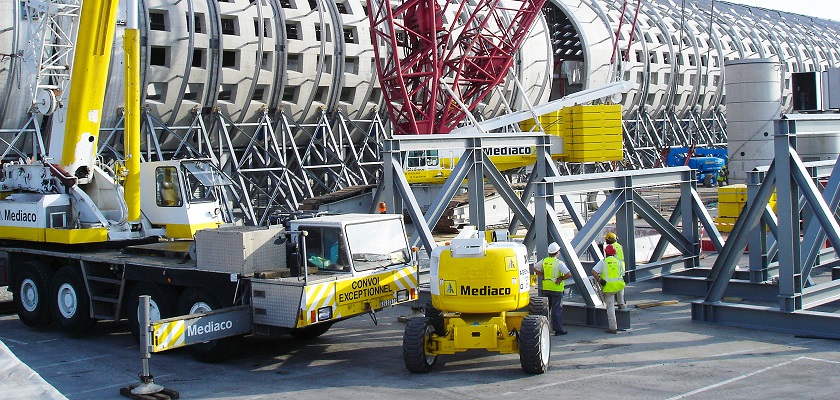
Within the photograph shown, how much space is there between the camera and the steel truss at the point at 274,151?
3053cm

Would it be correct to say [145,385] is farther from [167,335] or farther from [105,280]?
[105,280]

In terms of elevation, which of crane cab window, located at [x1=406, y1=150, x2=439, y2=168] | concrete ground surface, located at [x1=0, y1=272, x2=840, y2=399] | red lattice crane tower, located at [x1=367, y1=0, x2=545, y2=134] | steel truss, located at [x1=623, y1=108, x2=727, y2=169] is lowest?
concrete ground surface, located at [x1=0, y1=272, x2=840, y2=399]

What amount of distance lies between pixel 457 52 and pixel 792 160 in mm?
27266

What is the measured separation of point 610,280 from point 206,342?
20.3 ft

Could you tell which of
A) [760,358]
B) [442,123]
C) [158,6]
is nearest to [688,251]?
[760,358]

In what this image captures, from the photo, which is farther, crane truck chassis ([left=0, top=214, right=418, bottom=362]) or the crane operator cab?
the crane operator cab

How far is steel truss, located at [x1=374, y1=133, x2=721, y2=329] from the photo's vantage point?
49.4 feet

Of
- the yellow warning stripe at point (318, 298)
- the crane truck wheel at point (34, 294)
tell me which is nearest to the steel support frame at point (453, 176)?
the yellow warning stripe at point (318, 298)

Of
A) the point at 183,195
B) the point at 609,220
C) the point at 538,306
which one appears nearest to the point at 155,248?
the point at 183,195

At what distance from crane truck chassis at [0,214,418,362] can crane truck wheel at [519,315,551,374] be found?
7.50 feet

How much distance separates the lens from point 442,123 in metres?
34.1

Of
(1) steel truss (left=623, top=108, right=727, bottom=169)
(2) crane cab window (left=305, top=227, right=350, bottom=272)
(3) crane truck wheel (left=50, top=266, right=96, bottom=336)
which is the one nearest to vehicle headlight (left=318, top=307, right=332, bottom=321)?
(2) crane cab window (left=305, top=227, right=350, bottom=272)

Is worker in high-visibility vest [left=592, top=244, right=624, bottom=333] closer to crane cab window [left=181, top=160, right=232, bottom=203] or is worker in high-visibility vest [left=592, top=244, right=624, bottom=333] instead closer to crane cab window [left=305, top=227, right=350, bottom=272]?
crane cab window [left=305, top=227, right=350, bottom=272]

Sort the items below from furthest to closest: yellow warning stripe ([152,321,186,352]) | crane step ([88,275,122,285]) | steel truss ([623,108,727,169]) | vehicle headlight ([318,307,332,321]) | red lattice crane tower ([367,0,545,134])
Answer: steel truss ([623,108,727,169]), red lattice crane tower ([367,0,545,134]), crane step ([88,275,122,285]), vehicle headlight ([318,307,332,321]), yellow warning stripe ([152,321,186,352])
